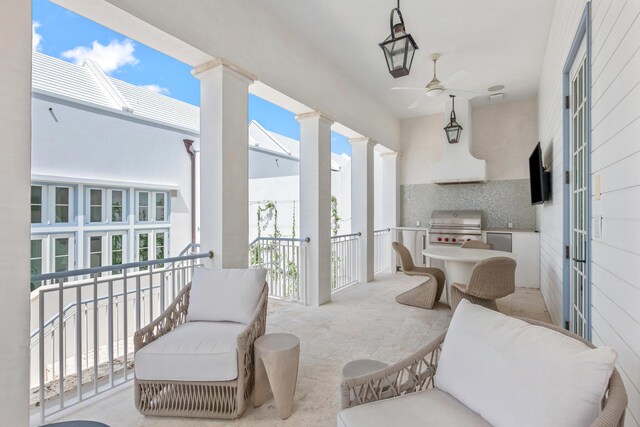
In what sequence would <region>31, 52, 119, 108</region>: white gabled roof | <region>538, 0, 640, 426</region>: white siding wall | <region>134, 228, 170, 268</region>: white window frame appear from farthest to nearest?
<region>134, 228, 170, 268</region>: white window frame < <region>31, 52, 119, 108</region>: white gabled roof < <region>538, 0, 640, 426</region>: white siding wall

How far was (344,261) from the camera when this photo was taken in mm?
5332

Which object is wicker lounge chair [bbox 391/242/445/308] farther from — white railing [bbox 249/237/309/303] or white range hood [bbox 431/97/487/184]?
white range hood [bbox 431/97/487/184]

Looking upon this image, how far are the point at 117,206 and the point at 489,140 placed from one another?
24.1ft

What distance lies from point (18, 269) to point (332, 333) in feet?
8.59

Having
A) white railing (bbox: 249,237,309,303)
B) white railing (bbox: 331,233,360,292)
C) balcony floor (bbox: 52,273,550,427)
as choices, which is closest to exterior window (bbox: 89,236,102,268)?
white railing (bbox: 249,237,309,303)

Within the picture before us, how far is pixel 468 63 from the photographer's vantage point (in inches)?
172

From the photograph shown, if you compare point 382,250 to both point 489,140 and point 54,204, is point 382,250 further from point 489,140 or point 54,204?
point 54,204

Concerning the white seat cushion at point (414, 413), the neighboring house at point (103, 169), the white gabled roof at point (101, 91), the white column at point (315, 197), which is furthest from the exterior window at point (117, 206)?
the white seat cushion at point (414, 413)

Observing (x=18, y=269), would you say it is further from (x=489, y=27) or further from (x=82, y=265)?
(x=82, y=265)

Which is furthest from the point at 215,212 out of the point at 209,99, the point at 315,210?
the point at 315,210

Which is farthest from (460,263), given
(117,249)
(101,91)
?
(101,91)

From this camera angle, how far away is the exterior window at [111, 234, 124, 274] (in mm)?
5863

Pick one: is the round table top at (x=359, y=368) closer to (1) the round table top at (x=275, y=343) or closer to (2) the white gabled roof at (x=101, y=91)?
(1) the round table top at (x=275, y=343)

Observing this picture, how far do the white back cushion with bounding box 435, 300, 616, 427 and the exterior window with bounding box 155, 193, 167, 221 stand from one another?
6620 mm
